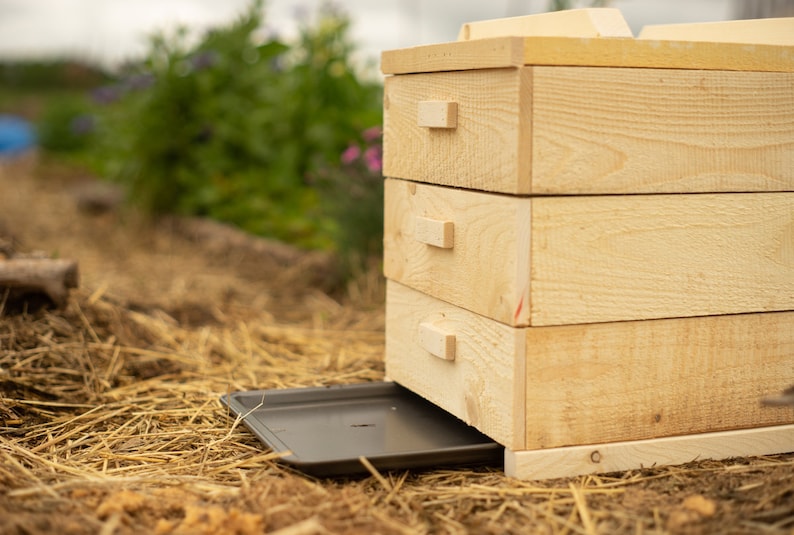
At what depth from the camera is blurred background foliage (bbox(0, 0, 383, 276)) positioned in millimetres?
4961

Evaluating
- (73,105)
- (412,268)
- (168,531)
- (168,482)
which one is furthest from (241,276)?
(73,105)

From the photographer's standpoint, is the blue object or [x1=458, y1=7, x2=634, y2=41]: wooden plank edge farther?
the blue object

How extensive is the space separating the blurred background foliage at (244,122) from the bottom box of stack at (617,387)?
2.74m

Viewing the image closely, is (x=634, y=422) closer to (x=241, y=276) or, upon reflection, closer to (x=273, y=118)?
(x=241, y=276)

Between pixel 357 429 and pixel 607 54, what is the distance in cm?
96

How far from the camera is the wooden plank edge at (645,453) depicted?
70.8 inches

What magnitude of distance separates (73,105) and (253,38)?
482 cm

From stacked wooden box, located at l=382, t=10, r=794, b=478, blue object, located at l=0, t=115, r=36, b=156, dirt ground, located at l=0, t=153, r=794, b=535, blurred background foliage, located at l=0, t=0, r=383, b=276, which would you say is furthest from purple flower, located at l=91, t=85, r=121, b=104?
stacked wooden box, located at l=382, t=10, r=794, b=478

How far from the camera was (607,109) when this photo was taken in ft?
5.80

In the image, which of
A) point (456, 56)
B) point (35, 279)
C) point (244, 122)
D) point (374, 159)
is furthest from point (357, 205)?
point (456, 56)

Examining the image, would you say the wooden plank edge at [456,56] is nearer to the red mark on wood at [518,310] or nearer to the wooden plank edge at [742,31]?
the red mark on wood at [518,310]

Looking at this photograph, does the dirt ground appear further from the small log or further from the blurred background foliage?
the blurred background foliage

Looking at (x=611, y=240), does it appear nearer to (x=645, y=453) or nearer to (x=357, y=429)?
(x=645, y=453)

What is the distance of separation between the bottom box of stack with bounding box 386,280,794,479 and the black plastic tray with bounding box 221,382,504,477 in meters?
0.08
